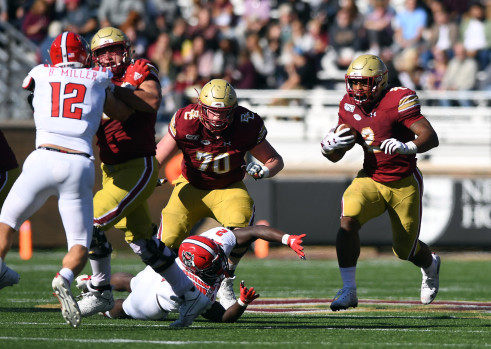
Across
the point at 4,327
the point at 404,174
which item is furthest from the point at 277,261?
the point at 4,327

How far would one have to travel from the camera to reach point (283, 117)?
48.6 feet

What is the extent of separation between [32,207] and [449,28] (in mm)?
11027

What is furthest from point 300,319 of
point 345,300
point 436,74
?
point 436,74

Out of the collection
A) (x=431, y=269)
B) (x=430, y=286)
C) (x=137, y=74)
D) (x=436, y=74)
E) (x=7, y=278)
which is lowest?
(x=430, y=286)

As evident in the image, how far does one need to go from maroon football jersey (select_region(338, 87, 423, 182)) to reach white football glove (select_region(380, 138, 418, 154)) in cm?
38

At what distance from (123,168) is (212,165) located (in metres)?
0.76

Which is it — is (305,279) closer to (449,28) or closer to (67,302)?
(67,302)

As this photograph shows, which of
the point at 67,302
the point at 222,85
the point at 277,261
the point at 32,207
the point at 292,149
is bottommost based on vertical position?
the point at 277,261

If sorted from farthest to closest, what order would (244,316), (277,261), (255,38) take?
(255,38) → (277,261) → (244,316)

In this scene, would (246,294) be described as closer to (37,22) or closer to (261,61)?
(261,61)

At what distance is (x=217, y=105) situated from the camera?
6.93m

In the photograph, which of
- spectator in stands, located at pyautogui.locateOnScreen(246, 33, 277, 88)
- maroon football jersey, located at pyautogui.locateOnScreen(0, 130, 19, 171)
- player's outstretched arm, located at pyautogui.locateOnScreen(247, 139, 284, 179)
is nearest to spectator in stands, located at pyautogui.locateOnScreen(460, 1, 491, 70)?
spectator in stands, located at pyautogui.locateOnScreen(246, 33, 277, 88)

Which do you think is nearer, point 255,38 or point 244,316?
point 244,316

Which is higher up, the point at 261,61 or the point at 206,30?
the point at 206,30
